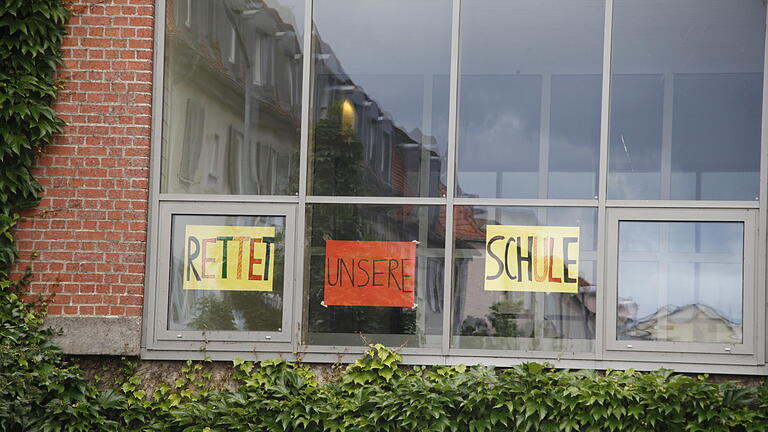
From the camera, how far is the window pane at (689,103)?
22.1 feet

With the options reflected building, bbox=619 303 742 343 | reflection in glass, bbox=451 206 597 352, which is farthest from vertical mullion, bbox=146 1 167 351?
reflected building, bbox=619 303 742 343

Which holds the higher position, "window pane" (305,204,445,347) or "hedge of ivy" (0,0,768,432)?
"window pane" (305,204,445,347)

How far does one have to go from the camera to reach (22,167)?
7.02m

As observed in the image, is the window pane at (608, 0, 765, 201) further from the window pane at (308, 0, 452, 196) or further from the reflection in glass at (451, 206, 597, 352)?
the window pane at (308, 0, 452, 196)

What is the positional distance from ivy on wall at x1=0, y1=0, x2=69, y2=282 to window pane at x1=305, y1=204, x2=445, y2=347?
2.35 m

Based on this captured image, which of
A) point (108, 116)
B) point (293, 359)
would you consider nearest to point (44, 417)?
point (293, 359)

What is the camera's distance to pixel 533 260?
688 centimetres

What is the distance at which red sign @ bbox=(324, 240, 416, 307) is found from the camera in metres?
6.98

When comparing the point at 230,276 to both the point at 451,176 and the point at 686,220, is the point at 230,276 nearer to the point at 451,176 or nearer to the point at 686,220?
the point at 451,176

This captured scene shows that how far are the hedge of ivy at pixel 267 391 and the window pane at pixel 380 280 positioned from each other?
246 mm


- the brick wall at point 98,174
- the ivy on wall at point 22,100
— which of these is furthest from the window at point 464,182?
the ivy on wall at point 22,100

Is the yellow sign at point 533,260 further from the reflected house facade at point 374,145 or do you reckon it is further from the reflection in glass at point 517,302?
the reflected house facade at point 374,145

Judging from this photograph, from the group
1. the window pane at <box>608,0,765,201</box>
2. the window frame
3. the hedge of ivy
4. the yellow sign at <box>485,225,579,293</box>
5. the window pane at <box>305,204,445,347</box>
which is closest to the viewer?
the hedge of ivy

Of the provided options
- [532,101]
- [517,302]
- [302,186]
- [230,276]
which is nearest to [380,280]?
[302,186]
